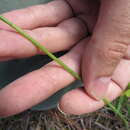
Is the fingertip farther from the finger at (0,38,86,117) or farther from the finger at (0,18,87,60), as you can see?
the finger at (0,18,87,60)

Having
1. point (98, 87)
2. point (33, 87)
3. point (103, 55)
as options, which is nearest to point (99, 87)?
point (98, 87)

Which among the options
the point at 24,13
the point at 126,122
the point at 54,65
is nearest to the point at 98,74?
the point at 54,65

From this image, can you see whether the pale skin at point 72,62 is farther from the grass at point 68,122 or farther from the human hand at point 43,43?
the grass at point 68,122

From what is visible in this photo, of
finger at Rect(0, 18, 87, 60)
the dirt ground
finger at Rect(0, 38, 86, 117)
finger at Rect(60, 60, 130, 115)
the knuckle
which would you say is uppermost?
the knuckle

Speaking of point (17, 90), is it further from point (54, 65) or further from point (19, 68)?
point (19, 68)

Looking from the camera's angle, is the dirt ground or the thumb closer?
the thumb

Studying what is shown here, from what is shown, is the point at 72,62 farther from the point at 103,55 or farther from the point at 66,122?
the point at 66,122

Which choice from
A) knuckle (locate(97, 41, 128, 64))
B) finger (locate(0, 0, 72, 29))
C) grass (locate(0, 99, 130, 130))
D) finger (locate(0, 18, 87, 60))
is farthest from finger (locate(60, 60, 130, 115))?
grass (locate(0, 99, 130, 130))
